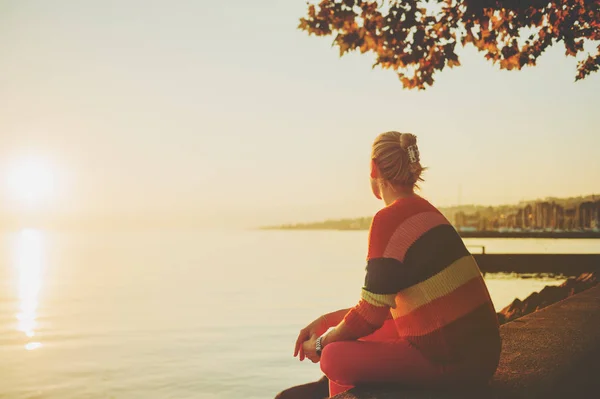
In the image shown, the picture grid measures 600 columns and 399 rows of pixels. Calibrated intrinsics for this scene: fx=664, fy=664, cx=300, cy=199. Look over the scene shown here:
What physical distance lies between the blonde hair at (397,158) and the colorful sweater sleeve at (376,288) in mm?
239

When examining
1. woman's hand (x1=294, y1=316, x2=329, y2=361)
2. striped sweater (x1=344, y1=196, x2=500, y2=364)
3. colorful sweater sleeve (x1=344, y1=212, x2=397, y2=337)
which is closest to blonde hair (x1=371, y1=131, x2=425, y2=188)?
striped sweater (x1=344, y1=196, x2=500, y2=364)

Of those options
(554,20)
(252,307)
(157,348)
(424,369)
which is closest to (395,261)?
(424,369)

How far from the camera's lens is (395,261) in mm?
3561

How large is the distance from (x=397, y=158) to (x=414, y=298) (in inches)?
30.4

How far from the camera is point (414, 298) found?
362cm

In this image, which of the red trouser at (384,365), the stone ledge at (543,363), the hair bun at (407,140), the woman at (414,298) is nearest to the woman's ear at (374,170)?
the woman at (414,298)

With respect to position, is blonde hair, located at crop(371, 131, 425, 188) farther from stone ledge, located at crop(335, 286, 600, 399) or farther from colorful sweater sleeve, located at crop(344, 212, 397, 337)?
stone ledge, located at crop(335, 286, 600, 399)

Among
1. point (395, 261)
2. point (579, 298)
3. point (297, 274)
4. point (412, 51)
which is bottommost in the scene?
point (297, 274)

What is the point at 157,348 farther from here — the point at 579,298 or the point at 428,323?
the point at 428,323

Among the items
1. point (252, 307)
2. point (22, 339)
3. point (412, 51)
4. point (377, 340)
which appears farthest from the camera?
point (252, 307)

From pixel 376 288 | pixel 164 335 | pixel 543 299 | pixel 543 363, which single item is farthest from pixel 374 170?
pixel 164 335

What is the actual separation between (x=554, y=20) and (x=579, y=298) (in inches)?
169

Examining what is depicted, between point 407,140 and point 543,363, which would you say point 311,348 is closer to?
point 407,140

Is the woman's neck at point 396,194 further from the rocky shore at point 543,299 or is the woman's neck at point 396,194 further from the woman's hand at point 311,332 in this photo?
the rocky shore at point 543,299
